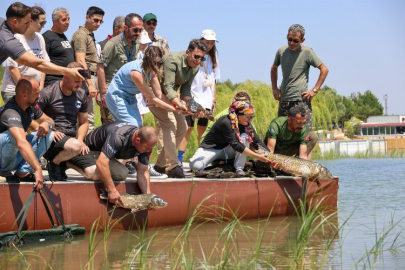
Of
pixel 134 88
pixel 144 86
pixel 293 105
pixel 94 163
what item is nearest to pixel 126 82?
pixel 134 88

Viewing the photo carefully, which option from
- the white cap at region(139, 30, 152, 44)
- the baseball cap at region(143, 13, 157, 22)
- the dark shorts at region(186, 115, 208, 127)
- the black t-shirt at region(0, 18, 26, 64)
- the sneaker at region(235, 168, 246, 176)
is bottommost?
the sneaker at region(235, 168, 246, 176)

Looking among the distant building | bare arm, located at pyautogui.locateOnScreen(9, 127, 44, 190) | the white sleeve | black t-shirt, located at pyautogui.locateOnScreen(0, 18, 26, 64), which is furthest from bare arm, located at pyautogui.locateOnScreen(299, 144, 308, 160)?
the distant building

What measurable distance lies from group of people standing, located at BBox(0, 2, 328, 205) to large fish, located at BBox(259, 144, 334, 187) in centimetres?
15

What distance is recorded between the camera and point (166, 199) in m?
8.43

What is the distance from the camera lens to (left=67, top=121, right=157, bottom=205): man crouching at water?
7626 millimetres

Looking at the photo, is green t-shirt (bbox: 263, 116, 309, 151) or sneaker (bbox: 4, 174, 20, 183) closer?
sneaker (bbox: 4, 174, 20, 183)

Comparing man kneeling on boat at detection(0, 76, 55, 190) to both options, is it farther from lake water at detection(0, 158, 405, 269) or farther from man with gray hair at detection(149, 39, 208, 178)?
man with gray hair at detection(149, 39, 208, 178)

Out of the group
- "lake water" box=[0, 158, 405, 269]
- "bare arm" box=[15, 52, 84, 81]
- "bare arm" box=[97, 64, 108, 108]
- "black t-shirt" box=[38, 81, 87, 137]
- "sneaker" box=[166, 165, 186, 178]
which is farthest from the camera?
"bare arm" box=[97, 64, 108, 108]

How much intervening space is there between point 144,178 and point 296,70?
3279 millimetres

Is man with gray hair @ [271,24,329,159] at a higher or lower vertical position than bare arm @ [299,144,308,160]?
higher

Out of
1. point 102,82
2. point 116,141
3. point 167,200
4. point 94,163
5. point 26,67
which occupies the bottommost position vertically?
point 167,200

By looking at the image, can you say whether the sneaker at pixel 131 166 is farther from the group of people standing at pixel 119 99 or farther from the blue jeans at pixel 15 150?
the blue jeans at pixel 15 150

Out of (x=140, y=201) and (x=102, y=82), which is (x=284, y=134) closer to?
(x=102, y=82)

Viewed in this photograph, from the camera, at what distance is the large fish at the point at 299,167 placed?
30.2 ft
